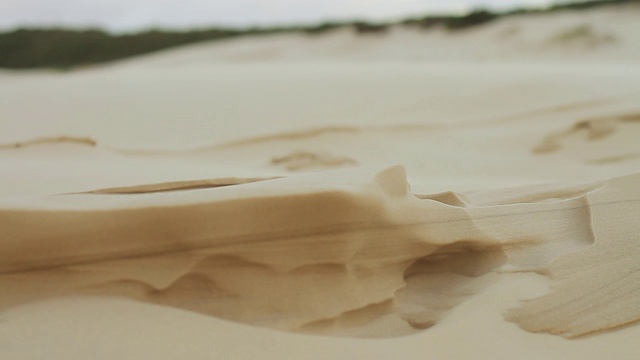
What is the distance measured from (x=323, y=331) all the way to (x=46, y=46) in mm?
17033

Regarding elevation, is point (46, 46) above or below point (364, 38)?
above

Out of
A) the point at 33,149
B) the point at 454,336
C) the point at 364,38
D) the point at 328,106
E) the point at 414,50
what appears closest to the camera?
the point at 454,336

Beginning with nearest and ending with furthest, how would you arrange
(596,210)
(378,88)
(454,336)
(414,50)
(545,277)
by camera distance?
Result: (454,336), (545,277), (596,210), (378,88), (414,50)

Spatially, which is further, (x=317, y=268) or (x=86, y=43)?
(x=86, y=43)

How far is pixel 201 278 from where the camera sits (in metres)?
1.17

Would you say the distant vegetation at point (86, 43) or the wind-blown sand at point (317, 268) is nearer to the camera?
the wind-blown sand at point (317, 268)

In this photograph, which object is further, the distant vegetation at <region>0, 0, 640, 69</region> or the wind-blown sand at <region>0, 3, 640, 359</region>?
the distant vegetation at <region>0, 0, 640, 69</region>

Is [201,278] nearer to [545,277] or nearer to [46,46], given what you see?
[545,277]

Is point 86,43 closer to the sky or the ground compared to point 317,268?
closer to the sky

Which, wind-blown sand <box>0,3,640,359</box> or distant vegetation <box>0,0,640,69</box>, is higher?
distant vegetation <box>0,0,640,69</box>

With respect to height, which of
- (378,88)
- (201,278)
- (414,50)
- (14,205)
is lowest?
(201,278)

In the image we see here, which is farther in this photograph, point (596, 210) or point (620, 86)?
point (620, 86)

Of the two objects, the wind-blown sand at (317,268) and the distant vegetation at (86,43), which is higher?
the distant vegetation at (86,43)

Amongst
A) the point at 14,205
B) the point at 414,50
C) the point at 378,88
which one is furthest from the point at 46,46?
the point at 14,205
